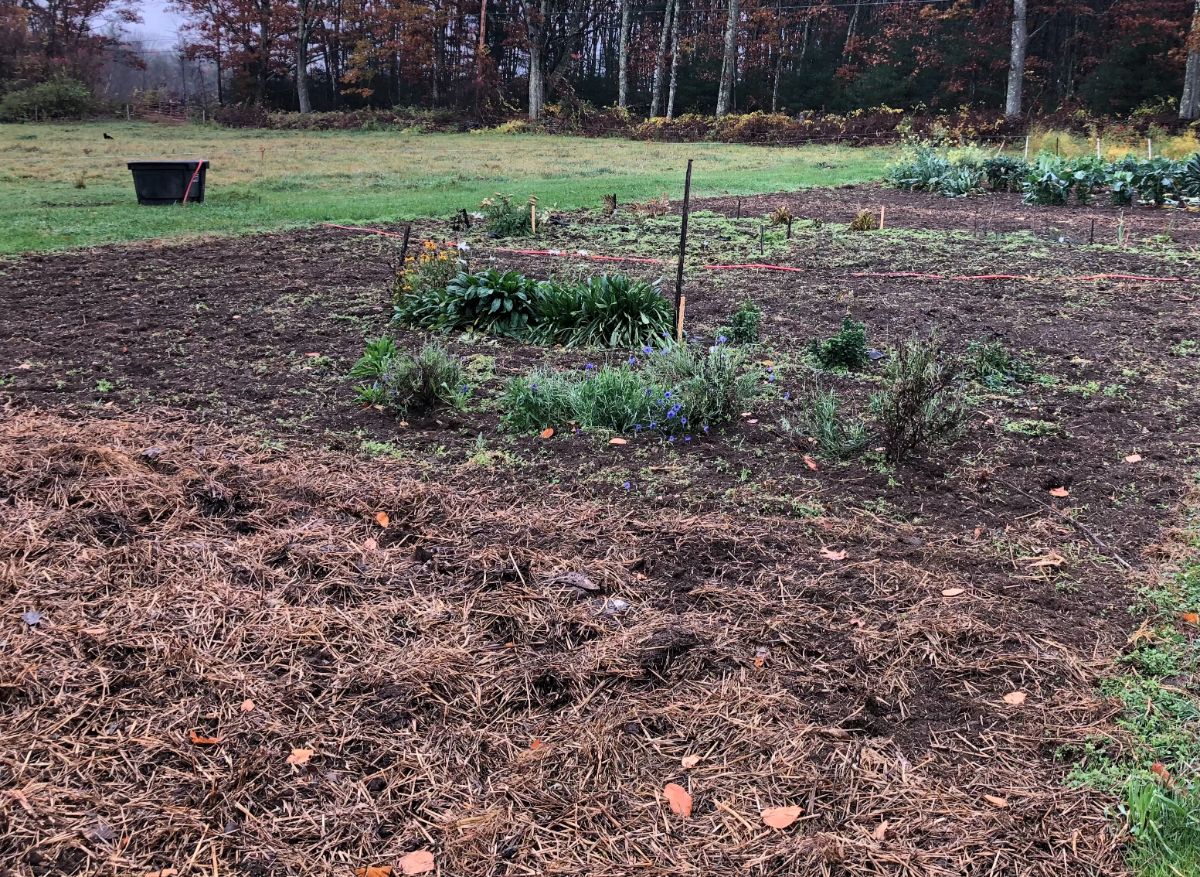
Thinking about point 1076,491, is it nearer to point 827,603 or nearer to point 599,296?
point 827,603

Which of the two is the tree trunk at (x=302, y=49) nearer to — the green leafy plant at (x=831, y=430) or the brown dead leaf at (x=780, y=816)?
the green leafy plant at (x=831, y=430)

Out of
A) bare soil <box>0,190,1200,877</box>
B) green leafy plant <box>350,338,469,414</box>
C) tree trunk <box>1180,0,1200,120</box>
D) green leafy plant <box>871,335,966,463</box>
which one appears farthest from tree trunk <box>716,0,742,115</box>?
green leafy plant <box>871,335,966,463</box>

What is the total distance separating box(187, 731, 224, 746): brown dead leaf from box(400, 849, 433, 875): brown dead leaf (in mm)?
635

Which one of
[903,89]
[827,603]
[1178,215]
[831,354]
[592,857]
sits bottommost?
[592,857]

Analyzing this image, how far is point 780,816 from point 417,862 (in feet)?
2.69

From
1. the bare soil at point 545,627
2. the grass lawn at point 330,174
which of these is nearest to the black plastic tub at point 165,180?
the grass lawn at point 330,174

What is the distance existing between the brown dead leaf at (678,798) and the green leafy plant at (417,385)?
9.04ft

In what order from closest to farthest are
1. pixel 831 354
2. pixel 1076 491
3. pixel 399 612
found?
pixel 399 612 → pixel 1076 491 → pixel 831 354

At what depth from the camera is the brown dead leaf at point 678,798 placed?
2.02 metres

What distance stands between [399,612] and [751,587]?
115 cm

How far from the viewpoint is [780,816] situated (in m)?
2.00

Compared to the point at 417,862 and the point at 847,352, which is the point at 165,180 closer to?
the point at 847,352

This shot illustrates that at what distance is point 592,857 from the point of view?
190cm

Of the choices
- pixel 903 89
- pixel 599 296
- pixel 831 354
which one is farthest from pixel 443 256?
pixel 903 89
